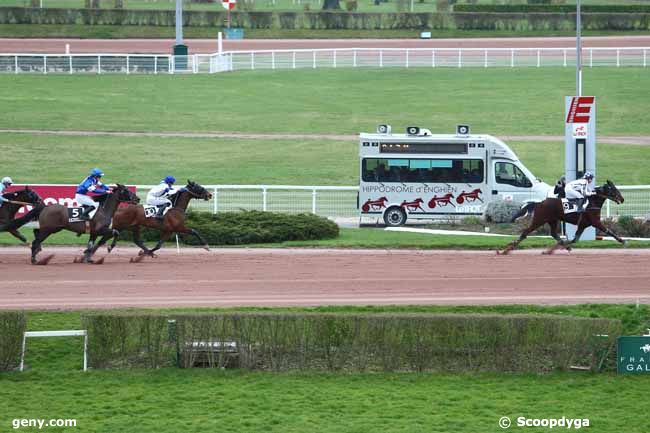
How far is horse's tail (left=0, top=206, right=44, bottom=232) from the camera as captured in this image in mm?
22500

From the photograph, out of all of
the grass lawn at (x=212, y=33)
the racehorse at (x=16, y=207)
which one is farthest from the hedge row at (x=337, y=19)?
the racehorse at (x=16, y=207)

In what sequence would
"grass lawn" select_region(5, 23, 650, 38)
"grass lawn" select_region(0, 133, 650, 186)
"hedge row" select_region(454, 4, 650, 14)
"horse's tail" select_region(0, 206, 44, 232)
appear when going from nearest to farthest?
"horse's tail" select_region(0, 206, 44, 232) → "grass lawn" select_region(0, 133, 650, 186) → "grass lawn" select_region(5, 23, 650, 38) → "hedge row" select_region(454, 4, 650, 14)

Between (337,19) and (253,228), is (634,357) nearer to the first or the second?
(253,228)

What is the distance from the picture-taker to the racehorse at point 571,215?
927 inches

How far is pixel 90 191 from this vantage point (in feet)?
73.5

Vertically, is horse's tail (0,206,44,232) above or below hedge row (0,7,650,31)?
below

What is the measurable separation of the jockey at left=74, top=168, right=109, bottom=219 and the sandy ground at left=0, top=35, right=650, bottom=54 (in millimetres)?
32594

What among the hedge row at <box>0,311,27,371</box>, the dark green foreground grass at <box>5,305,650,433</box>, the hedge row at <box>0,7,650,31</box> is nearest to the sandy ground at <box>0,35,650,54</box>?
the hedge row at <box>0,7,650,31</box>

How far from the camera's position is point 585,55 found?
52812 millimetres

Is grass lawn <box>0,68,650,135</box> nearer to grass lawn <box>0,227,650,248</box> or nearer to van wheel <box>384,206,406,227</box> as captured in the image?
van wheel <box>384,206,406,227</box>

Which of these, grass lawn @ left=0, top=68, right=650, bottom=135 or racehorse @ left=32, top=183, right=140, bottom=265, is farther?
grass lawn @ left=0, top=68, right=650, bottom=135

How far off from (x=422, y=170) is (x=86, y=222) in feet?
29.7

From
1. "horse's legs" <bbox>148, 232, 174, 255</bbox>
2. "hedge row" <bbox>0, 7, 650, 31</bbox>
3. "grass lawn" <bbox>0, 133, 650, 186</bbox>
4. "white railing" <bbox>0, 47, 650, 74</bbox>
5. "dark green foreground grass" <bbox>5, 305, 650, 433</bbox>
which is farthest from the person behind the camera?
"hedge row" <bbox>0, 7, 650, 31</bbox>

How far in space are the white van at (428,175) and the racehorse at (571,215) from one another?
4.69 metres
